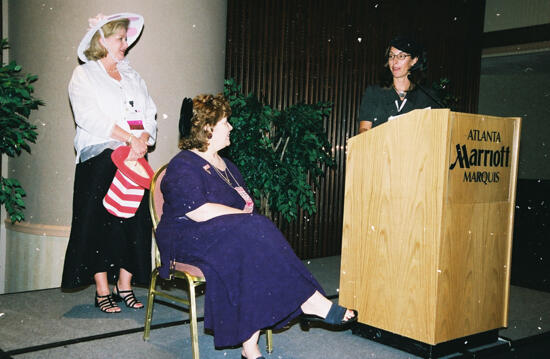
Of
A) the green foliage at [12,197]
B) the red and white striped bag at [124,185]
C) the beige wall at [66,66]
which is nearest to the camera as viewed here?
the red and white striped bag at [124,185]

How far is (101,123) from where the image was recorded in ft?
10.1

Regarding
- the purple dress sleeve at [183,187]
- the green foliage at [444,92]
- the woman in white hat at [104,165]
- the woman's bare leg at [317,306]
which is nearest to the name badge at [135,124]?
the woman in white hat at [104,165]

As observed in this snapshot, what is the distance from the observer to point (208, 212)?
2275 millimetres

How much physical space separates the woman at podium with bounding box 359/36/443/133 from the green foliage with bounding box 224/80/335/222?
1.15 m

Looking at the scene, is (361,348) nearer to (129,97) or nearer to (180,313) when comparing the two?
(180,313)

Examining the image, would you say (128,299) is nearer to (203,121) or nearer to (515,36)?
(203,121)

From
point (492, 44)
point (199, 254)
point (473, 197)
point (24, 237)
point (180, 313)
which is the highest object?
point (492, 44)

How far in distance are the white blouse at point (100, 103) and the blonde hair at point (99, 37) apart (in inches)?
2.1

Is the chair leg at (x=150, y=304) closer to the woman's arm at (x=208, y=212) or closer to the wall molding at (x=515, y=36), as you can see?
the woman's arm at (x=208, y=212)

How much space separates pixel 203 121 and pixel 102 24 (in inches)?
46.0

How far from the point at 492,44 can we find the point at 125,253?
239 inches

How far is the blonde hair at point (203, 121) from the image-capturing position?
7.97 feet

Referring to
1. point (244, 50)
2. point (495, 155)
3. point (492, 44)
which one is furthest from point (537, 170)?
point (495, 155)

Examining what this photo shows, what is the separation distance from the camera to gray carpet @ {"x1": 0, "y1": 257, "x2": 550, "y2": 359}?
8.17 ft
